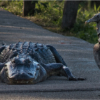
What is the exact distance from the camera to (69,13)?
12383mm

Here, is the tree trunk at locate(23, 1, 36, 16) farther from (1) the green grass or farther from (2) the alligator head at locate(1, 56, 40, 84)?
(2) the alligator head at locate(1, 56, 40, 84)

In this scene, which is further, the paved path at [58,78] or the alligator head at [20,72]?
the alligator head at [20,72]

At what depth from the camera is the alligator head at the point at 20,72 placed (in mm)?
4016

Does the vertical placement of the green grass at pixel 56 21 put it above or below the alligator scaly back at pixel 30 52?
below

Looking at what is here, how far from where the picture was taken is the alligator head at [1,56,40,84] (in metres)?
4.02

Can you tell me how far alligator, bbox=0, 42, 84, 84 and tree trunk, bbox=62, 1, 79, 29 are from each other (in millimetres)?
6541

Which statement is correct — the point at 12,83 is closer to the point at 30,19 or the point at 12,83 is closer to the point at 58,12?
the point at 30,19

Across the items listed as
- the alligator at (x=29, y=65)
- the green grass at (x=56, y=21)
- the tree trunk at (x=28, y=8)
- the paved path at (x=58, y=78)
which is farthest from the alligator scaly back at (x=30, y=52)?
the tree trunk at (x=28, y=8)

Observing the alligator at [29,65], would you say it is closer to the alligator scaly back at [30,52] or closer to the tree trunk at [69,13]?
the alligator scaly back at [30,52]

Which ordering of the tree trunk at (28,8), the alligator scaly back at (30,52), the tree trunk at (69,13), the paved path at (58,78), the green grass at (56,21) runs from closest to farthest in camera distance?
the paved path at (58,78) → the alligator scaly back at (30,52) → the green grass at (56,21) → the tree trunk at (69,13) → the tree trunk at (28,8)

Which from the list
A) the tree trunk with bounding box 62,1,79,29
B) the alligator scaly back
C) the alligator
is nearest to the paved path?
the alligator

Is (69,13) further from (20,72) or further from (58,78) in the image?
(20,72)

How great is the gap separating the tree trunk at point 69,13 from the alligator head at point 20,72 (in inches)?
317

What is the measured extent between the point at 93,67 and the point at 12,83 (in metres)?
2.58
